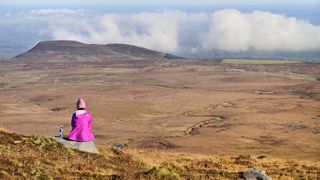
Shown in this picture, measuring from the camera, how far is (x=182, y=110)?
117m

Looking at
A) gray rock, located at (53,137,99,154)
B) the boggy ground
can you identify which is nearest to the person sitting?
gray rock, located at (53,137,99,154)

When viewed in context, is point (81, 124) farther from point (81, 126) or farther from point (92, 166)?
point (92, 166)

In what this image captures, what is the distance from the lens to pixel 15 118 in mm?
98562

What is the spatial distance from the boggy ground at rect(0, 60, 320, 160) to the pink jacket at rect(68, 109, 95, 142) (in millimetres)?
33689

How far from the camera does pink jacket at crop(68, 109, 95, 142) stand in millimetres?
21578

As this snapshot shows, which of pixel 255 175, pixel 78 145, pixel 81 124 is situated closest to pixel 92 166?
pixel 81 124

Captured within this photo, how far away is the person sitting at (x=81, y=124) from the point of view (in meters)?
21.5

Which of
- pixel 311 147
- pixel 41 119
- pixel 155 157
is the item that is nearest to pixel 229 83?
pixel 41 119

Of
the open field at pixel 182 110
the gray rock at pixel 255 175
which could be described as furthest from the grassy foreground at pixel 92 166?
the open field at pixel 182 110

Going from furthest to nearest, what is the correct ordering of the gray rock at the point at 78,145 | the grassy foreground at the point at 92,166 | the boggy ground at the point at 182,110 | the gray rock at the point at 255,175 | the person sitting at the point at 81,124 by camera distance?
the boggy ground at the point at 182,110 < the gray rock at the point at 78,145 < the person sitting at the point at 81,124 < the gray rock at the point at 255,175 < the grassy foreground at the point at 92,166

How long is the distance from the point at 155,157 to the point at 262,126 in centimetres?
6545

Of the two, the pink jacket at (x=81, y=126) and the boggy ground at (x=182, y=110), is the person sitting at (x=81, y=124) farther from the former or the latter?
the boggy ground at (x=182, y=110)

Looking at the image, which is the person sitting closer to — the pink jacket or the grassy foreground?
the pink jacket

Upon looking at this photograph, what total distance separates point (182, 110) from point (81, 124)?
95731 mm
